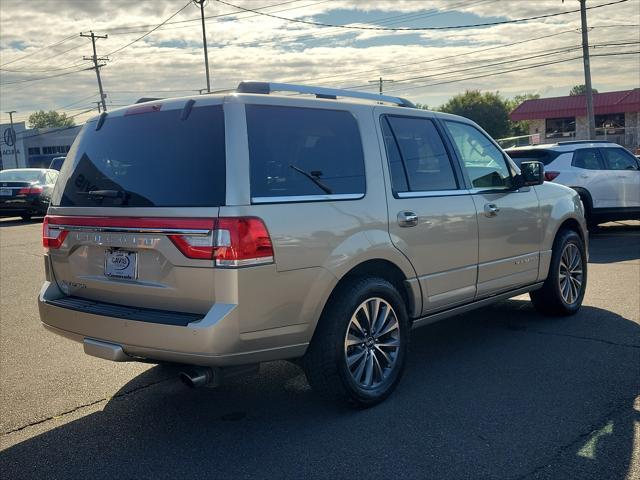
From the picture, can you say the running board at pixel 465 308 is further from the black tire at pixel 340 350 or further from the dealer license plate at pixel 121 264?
the dealer license plate at pixel 121 264

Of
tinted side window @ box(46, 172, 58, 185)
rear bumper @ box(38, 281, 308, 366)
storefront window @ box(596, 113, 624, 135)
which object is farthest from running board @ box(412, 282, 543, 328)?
storefront window @ box(596, 113, 624, 135)

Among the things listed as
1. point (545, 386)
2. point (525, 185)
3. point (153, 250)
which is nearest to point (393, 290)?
point (545, 386)

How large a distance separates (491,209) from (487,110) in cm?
7591

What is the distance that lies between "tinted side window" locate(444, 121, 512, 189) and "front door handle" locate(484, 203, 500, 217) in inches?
6.7

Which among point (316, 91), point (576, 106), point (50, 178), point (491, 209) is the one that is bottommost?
point (491, 209)

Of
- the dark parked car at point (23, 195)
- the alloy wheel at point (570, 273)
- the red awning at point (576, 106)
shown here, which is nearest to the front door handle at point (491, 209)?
the alloy wheel at point (570, 273)

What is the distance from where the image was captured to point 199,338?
3.67 m

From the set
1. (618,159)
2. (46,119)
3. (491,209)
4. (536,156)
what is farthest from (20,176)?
(46,119)

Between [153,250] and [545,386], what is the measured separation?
279 centimetres

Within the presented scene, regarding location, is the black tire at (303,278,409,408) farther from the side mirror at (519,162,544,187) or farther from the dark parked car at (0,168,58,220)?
the dark parked car at (0,168,58,220)

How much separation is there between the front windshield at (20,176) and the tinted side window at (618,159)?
50.1 feet

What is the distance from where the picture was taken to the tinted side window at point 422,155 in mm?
4969

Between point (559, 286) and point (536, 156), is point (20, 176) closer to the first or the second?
point (536, 156)

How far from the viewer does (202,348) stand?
12.1 feet
